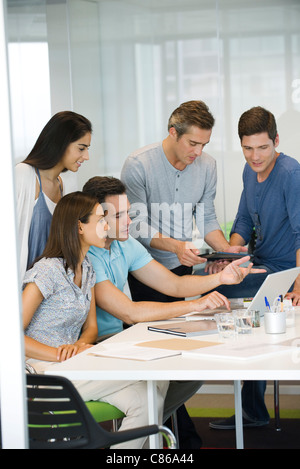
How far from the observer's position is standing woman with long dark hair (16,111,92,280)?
3.24m

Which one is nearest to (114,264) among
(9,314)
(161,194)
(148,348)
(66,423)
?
(161,194)

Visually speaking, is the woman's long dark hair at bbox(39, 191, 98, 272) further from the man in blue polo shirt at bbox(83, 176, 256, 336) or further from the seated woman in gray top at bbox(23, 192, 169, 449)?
the man in blue polo shirt at bbox(83, 176, 256, 336)

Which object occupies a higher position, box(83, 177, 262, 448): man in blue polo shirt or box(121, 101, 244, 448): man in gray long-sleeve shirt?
box(121, 101, 244, 448): man in gray long-sleeve shirt

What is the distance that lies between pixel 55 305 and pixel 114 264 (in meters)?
A: 0.53

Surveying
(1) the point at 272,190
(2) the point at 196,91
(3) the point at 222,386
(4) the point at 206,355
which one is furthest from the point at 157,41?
(4) the point at 206,355

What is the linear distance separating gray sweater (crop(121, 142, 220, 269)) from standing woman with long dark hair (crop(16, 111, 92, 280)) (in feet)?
1.68

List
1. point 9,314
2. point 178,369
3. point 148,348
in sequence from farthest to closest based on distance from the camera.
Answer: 1. point 148,348
2. point 178,369
3. point 9,314

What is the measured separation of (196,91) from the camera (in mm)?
5254

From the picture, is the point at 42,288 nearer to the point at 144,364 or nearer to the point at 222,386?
the point at 144,364

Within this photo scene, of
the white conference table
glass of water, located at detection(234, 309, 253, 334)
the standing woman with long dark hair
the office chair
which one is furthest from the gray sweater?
the office chair

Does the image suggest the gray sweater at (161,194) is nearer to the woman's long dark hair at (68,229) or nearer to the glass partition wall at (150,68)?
the woman's long dark hair at (68,229)

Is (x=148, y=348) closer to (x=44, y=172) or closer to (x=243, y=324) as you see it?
(x=243, y=324)

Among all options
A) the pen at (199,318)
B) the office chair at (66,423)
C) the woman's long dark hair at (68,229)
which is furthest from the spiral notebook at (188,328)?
the office chair at (66,423)

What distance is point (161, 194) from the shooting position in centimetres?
391
